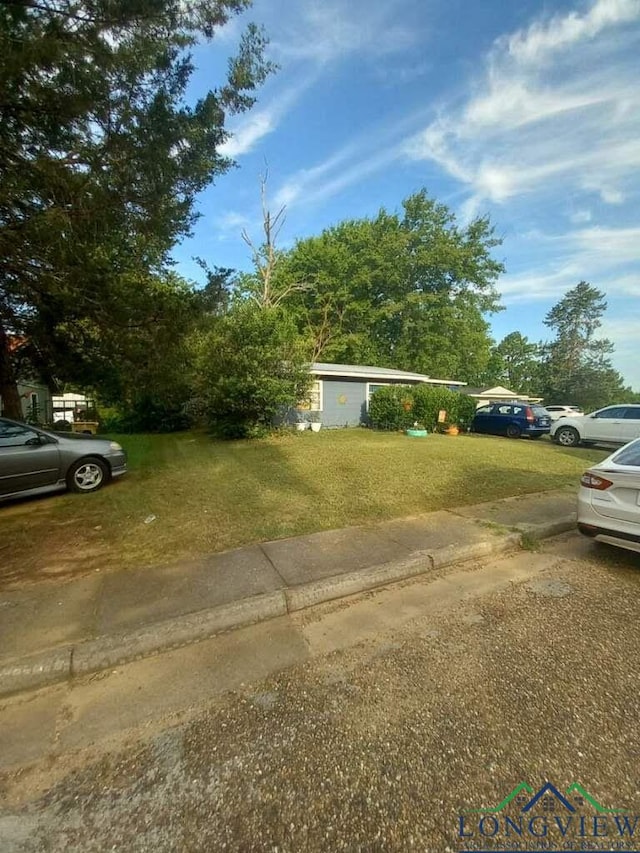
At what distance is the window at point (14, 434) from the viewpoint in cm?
561

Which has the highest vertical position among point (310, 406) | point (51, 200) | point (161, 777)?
point (51, 200)

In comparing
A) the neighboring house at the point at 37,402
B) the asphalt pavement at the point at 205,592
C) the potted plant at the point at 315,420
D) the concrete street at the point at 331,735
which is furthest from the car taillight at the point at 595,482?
the neighboring house at the point at 37,402

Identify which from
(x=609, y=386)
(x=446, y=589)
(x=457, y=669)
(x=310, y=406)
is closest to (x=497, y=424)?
(x=310, y=406)

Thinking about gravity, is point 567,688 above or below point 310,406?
below

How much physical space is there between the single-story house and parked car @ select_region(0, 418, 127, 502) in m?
9.83

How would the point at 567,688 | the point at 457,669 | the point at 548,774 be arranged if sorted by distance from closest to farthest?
1. the point at 548,774
2. the point at 567,688
3. the point at 457,669

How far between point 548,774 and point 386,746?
75 centimetres

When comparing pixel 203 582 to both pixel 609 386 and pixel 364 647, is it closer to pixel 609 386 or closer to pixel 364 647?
pixel 364 647

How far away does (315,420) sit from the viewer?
16.8 m

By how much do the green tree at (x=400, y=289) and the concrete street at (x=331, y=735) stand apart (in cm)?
2746

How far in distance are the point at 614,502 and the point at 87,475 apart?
7.48 metres

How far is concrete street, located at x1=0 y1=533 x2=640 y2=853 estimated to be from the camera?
1581 millimetres

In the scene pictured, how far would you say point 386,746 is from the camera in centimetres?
193

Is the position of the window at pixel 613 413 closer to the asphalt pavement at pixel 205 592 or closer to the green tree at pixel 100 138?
the asphalt pavement at pixel 205 592
